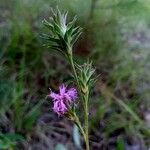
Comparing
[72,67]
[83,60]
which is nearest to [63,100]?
[72,67]

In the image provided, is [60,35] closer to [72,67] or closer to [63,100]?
[72,67]

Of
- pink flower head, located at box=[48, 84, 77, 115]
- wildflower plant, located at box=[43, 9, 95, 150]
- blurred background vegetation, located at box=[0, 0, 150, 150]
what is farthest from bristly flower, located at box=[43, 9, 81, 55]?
blurred background vegetation, located at box=[0, 0, 150, 150]

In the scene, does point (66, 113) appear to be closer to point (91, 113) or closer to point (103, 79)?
point (91, 113)

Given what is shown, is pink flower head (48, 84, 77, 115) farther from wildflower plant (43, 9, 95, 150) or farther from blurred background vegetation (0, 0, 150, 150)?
blurred background vegetation (0, 0, 150, 150)

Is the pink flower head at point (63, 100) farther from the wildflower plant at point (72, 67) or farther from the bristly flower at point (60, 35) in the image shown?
the bristly flower at point (60, 35)

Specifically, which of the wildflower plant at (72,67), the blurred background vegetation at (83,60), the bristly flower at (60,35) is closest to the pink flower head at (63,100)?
the wildflower plant at (72,67)

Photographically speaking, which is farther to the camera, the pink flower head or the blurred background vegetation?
the blurred background vegetation

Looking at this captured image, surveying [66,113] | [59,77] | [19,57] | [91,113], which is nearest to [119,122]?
[91,113]

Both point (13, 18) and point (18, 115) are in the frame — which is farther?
point (13, 18)
